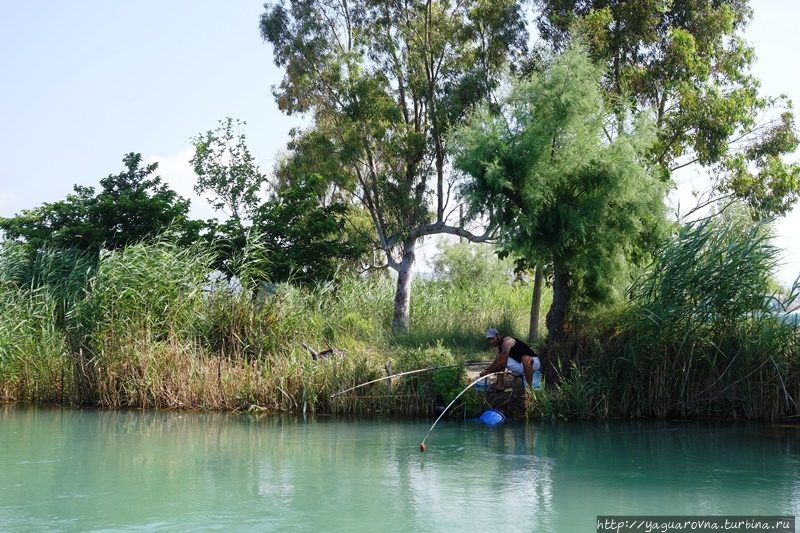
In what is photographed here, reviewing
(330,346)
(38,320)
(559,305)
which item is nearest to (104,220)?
(38,320)

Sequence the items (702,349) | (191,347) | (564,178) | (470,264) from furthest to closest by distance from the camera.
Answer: (470,264)
(191,347)
(564,178)
(702,349)

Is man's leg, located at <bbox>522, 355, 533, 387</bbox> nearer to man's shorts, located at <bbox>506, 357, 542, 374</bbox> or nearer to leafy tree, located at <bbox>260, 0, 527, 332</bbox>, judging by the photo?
man's shorts, located at <bbox>506, 357, 542, 374</bbox>

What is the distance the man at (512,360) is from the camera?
12836 mm

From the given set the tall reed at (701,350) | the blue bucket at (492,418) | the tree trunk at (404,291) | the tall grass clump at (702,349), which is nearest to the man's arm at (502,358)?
the blue bucket at (492,418)

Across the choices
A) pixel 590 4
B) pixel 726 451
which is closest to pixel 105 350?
pixel 726 451

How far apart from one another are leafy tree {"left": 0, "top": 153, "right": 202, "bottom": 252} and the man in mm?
8076

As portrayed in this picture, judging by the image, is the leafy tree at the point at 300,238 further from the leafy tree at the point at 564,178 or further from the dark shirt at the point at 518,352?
the dark shirt at the point at 518,352

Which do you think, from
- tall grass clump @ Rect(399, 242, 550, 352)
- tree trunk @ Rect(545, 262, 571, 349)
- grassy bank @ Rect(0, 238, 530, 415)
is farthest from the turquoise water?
tall grass clump @ Rect(399, 242, 550, 352)

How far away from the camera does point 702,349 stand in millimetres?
12773

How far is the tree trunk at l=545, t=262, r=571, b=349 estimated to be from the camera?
1436 cm

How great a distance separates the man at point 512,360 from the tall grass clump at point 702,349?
0.61m

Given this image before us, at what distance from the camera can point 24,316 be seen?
51.8ft

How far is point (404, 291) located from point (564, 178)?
23.4 ft

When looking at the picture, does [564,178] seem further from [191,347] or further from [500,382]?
[191,347]
